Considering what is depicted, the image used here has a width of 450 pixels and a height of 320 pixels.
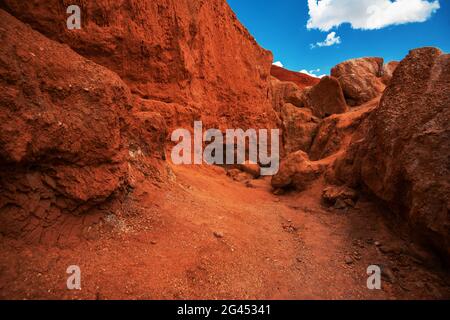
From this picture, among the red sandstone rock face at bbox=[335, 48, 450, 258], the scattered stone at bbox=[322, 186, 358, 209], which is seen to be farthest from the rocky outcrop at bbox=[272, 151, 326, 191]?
the red sandstone rock face at bbox=[335, 48, 450, 258]

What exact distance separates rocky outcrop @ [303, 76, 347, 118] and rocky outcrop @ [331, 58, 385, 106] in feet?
2.42

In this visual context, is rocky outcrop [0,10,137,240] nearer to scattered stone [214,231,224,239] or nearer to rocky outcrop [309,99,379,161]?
scattered stone [214,231,224,239]

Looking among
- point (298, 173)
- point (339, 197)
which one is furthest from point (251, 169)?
point (339, 197)

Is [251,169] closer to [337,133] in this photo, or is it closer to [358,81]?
[337,133]

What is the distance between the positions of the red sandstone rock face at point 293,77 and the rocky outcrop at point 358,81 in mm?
19446

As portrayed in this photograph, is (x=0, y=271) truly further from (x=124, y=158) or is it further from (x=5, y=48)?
(x=5, y=48)

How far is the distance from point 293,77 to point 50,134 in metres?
32.1

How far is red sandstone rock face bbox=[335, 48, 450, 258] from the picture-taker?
2.56 metres

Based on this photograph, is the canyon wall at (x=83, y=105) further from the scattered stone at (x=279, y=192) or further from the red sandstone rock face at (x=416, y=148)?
the red sandstone rock face at (x=416, y=148)

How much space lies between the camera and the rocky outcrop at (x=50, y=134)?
2131mm

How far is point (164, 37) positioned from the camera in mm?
6328

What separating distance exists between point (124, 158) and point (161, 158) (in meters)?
0.94

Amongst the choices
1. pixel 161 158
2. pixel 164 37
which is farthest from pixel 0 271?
pixel 164 37

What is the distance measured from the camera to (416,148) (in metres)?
2.92
